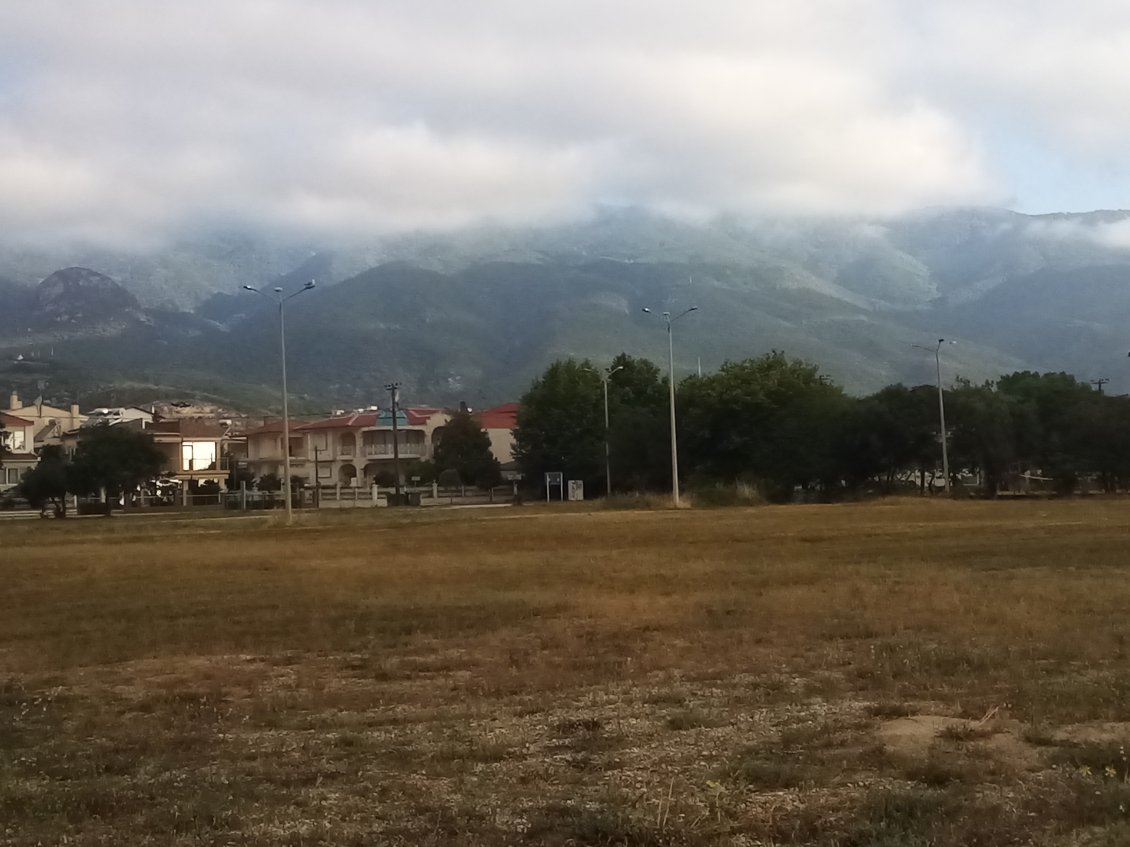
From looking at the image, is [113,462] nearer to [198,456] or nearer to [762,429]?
[762,429]

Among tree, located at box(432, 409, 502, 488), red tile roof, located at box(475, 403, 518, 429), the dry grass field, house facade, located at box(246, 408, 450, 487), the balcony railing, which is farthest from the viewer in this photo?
red tile roof, located at box(475, 403, 518, 429)

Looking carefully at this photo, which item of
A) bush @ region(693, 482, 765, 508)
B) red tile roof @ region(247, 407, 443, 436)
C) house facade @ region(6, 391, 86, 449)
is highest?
house facade @ region(6, 391, 86, 449)

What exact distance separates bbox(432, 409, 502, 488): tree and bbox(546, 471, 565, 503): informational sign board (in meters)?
14.3

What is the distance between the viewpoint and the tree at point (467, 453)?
4461 inches

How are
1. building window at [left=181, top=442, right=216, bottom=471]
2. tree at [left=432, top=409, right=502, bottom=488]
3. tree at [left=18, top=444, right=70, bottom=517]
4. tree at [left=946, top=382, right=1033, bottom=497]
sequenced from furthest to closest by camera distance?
building window at [left=181, top=442, right=216, bottom=471], tree at [left=432, top=409, right=502, bottom=488], tree at [left=18, top=444, right=70, bottom=517], tree at [left=946, top=382, right=1033, bottom=497]

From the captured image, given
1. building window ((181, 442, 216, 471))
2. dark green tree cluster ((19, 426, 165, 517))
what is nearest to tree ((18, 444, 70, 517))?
dark green tree cluster ((19, 426, 165, 517))

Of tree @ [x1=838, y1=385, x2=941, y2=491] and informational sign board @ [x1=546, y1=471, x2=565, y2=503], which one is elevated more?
tree @ [x1=838, y1=385, x2=941, y2=491]

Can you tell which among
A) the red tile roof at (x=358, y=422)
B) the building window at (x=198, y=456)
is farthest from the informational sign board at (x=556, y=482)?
the building window at (x=198, y=456)

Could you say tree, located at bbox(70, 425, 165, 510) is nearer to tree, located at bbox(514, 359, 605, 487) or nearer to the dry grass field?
tree, located at bbox(514, 359, 605, 487)

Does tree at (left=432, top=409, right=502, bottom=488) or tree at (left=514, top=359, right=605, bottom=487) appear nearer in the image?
tree at (left=514, top=359, right=605, bottom=487)

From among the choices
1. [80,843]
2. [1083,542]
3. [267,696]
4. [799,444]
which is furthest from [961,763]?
[799,444]

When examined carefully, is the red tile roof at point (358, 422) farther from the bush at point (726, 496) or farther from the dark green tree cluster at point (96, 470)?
the bush at point (726, 496)

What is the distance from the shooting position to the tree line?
2995 inches

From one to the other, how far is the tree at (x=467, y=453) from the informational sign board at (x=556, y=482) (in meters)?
14.3
